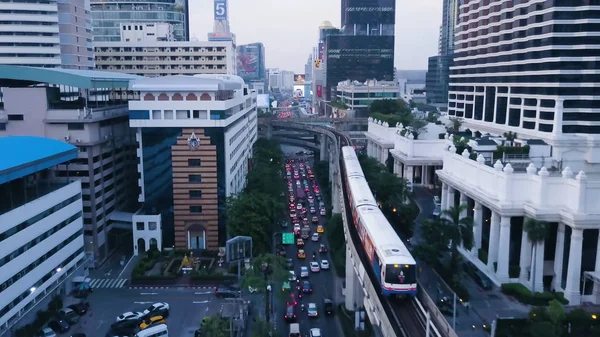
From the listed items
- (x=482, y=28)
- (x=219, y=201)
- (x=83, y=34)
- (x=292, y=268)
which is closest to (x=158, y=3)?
(x=83, y=34)

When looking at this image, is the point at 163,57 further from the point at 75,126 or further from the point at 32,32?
the point at 75,126

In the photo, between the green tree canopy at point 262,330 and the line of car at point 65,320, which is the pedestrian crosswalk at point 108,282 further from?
the green tree canopy at point 262,330

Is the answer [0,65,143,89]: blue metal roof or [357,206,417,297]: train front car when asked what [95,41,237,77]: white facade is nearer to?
[0,65,143,89]: blue metal roof

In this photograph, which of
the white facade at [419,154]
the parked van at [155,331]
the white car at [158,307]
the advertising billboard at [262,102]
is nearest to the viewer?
the parked van at [155,331]

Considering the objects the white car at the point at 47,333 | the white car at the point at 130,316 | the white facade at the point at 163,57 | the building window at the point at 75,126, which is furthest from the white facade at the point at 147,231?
the white facade at the point at 163,57

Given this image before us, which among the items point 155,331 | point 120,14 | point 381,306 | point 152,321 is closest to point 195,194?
point 152,321

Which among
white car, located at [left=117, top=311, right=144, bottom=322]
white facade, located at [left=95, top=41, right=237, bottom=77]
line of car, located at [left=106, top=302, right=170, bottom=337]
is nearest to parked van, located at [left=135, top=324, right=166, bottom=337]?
line of car, located at [left=106, top=302, right=170, bottom=337]
